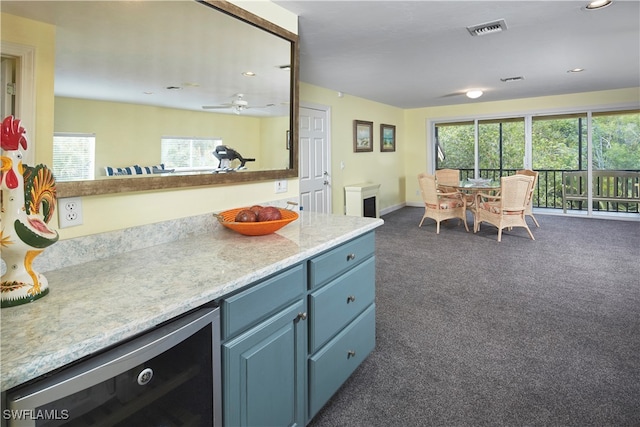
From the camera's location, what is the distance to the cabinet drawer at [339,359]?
5.20 ft

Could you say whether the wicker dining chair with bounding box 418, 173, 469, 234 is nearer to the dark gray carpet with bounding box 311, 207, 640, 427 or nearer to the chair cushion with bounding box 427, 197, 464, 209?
the chair cushion with bounding box 427, 197, 464, 209

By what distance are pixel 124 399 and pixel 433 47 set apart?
3.87m

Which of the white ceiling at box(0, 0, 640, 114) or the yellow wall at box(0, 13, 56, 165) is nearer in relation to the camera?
the yellow wall at box(0, 13, 56, 165)

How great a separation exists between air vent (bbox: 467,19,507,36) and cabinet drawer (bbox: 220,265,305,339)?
9.27 ft

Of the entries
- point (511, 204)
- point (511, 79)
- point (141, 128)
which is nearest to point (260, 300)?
point (141, 128)

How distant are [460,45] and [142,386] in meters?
3.90

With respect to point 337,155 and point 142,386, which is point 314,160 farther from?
point 142,386

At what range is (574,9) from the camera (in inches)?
110

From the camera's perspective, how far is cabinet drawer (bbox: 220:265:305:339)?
1140mm

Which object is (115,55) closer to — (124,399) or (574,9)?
(124,399)

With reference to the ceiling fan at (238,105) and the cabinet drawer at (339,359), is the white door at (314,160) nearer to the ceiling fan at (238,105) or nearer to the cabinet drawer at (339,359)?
the ceiling fan at (238,105)

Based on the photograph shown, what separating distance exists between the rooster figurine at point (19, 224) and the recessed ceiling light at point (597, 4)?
354cm

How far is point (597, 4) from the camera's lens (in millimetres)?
2691

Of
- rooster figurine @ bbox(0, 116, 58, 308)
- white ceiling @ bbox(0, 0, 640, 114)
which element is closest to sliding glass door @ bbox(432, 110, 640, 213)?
white ceiling @ bbox(0, 0, 640, 114)
